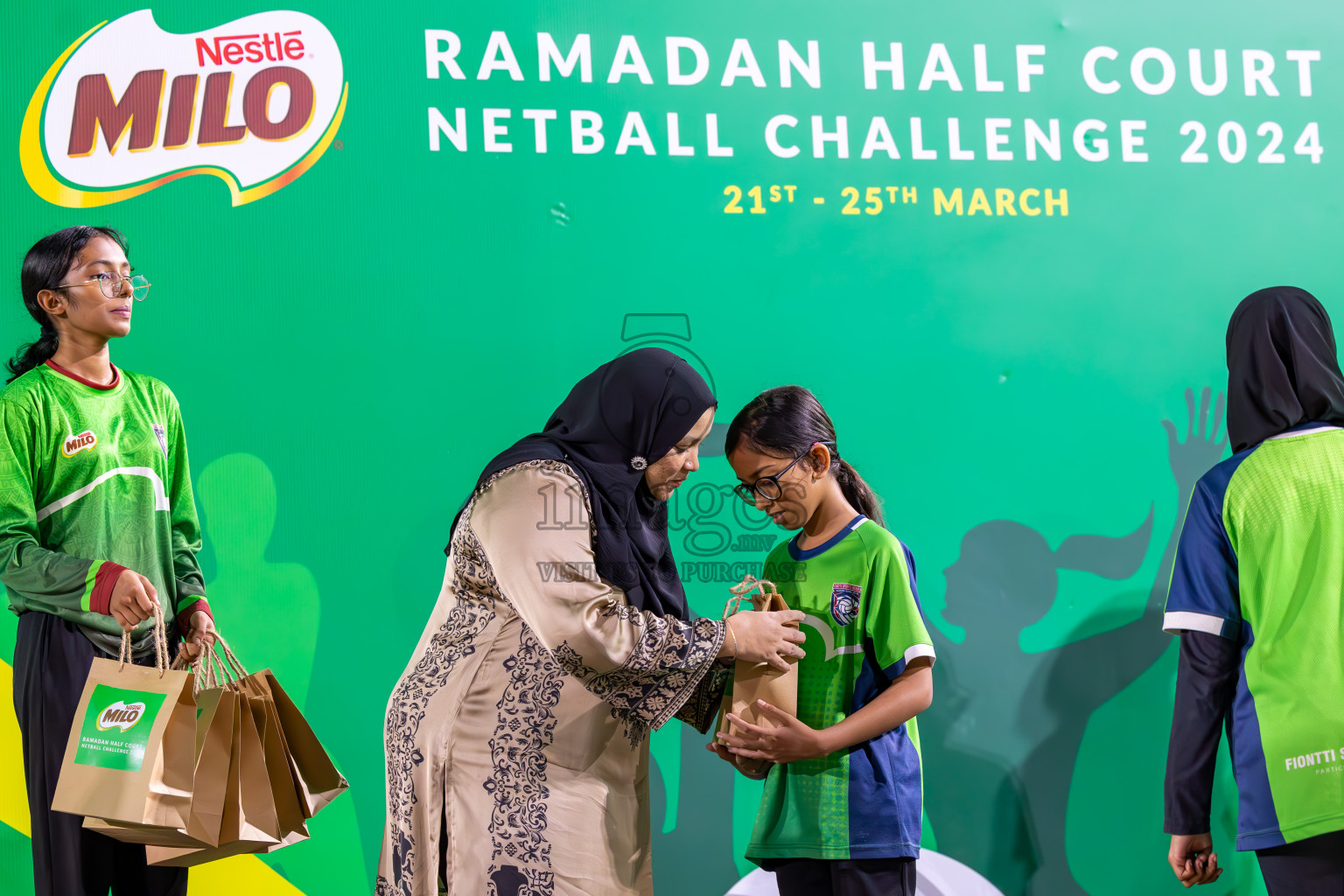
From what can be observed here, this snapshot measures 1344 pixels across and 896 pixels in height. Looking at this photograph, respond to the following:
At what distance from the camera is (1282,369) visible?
72.6 inches

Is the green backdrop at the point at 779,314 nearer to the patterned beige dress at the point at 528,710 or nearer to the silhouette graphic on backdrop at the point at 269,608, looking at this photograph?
the silhouette graphic on backdrop at the point at 269,608

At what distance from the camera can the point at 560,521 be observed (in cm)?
158

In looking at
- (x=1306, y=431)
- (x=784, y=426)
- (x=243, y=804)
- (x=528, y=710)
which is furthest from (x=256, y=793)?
(x=1306, y=431)

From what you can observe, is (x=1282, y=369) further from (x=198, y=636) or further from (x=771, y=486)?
(x=198, y=636)

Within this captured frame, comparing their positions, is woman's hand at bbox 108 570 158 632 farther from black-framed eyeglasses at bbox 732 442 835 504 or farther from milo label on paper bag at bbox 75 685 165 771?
black-framed eyeglasses at bbox 732 442 835 504

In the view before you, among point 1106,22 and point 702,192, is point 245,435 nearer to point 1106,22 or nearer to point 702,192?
point 702,192

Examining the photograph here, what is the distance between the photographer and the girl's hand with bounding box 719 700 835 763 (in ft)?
5.50

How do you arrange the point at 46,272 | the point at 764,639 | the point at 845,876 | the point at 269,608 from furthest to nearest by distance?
the point at 269,608 < the point at 46,272 < the point at 845,876 < the point at 764,639

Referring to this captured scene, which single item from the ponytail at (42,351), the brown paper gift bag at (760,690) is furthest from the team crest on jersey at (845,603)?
the ponytail at (42,351)

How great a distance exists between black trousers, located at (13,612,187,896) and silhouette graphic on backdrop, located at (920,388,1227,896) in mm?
1871

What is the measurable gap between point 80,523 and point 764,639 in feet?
4.43

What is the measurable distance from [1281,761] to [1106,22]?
2030 millimetres

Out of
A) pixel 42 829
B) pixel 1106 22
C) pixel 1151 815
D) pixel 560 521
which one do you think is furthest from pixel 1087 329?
pixel 42 829

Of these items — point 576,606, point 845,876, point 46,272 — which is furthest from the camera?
point 46,272
